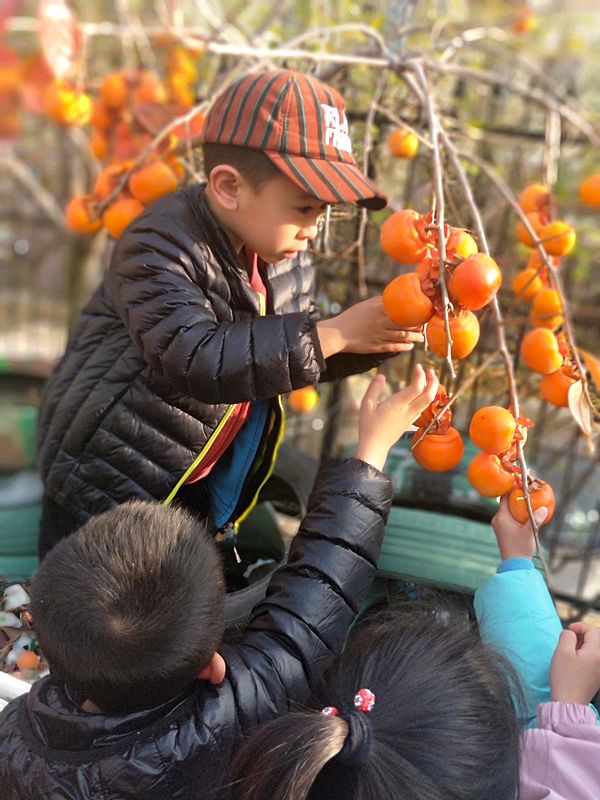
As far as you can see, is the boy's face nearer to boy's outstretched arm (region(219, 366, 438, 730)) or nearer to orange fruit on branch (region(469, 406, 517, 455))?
boy's outstretched arm (region(219, 366, 438, 730))

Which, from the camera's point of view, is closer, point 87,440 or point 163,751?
point 163,751

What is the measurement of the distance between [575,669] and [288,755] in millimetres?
499

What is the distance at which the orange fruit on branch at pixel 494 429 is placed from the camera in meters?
1.32

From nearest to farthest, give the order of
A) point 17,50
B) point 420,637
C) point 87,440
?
point 420,637 < point 87,440 < point 17,50

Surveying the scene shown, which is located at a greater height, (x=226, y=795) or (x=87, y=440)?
(x=87, y=440)

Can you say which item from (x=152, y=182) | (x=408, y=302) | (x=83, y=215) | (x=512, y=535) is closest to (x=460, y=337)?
(x=408, y=302)

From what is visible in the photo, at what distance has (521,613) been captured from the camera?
133cm

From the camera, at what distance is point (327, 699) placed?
110cm

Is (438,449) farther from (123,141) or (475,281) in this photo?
A: (123,141)

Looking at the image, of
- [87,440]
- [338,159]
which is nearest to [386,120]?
[338,159]

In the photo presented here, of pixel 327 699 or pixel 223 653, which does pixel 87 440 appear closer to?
pixel 223 653

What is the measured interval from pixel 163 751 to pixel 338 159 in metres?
1.03

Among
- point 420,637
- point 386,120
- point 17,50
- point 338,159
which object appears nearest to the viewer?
point 420,637

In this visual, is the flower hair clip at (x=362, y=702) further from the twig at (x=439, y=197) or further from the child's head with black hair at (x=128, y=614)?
the twig at (x=439, y=197)
